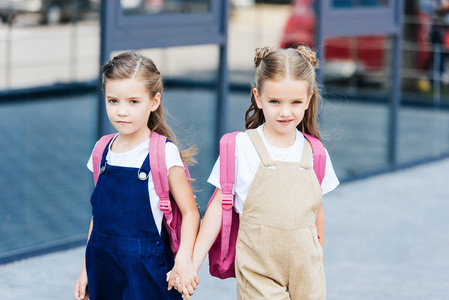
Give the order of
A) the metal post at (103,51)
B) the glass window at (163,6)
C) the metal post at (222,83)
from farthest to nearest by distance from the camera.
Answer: the metal post at (222,83) → the glass window at (163,6) → the metal post at (103,51)

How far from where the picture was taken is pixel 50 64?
13.0 m

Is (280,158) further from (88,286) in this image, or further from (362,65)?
(362,65)


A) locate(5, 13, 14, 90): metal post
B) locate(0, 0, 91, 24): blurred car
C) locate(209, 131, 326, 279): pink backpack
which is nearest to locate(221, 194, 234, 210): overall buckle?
locate(209, 131, 326, 279): pink backpack

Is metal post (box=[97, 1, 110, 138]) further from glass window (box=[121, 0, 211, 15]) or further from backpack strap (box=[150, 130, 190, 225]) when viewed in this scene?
backpack strap (box=[150, 130, 190, 225])

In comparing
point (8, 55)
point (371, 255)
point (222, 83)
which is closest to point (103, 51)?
point (222, 83)

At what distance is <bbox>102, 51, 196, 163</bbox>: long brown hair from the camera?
9.56 feet

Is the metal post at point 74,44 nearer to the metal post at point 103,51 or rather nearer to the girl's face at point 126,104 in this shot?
the metal post at point 103,51

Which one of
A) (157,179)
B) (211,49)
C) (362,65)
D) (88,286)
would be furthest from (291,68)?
(211,49)

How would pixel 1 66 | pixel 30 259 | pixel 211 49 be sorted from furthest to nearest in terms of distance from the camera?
1. pixel 211 49
2. pixel 1 66
3. pixel 30 259

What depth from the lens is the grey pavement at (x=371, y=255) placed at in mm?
4632

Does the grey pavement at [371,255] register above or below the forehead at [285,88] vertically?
below

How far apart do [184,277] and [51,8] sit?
39.8 ft

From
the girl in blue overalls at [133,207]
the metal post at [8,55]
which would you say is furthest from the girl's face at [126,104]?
the metal post at [8,55]

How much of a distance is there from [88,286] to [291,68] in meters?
1.07
